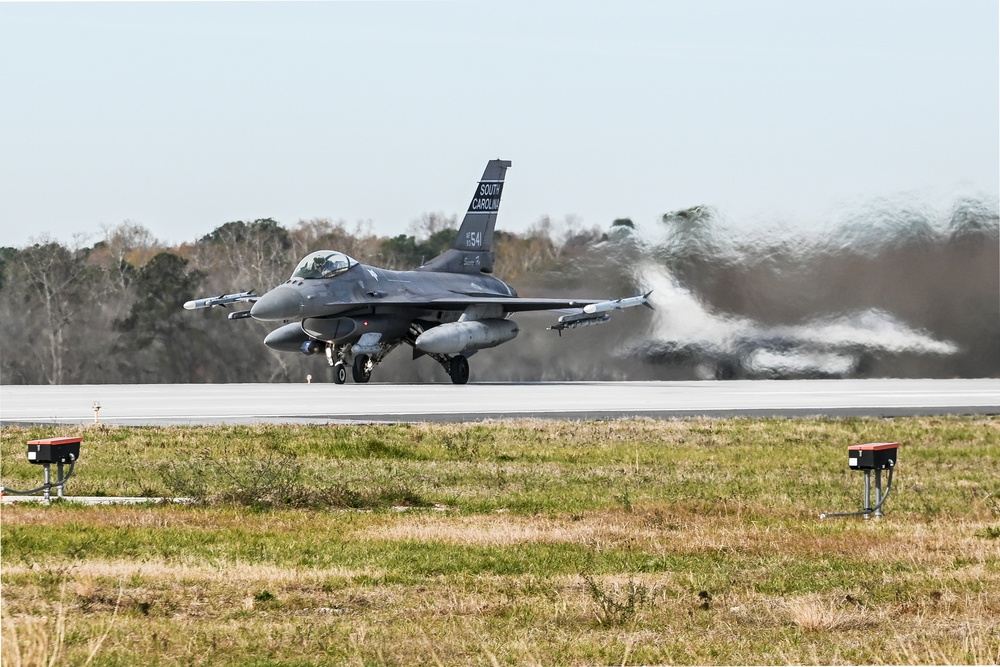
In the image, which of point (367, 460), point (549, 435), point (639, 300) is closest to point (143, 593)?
point (367, 460)

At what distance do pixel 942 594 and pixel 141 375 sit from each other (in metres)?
64.3

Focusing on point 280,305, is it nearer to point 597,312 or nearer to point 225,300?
point 225,300

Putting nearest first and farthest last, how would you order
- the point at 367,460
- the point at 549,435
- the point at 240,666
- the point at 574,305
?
the point at 240,666 → the point at 367,460 → the point at 549,435 → the point at 574,305

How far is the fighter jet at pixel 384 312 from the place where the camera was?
47031 mm

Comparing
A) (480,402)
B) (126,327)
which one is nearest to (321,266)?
(480,402)

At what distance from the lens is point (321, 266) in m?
47.7

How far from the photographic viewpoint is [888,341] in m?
49.1

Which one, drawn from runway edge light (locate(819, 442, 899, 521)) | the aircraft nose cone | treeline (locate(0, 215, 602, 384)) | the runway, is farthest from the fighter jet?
runway edge light (locate(819, 442, 899, 521))

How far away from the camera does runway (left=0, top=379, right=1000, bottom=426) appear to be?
31.9 m

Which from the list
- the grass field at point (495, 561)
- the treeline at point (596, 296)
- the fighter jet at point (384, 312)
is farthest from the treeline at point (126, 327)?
the grass field at point (495, 561)

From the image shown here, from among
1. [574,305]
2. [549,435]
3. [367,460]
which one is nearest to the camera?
[367,460]

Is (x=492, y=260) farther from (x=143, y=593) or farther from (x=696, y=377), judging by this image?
(x=143, y=593)

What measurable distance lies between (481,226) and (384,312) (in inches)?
380

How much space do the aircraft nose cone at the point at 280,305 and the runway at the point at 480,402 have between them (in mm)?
2491
